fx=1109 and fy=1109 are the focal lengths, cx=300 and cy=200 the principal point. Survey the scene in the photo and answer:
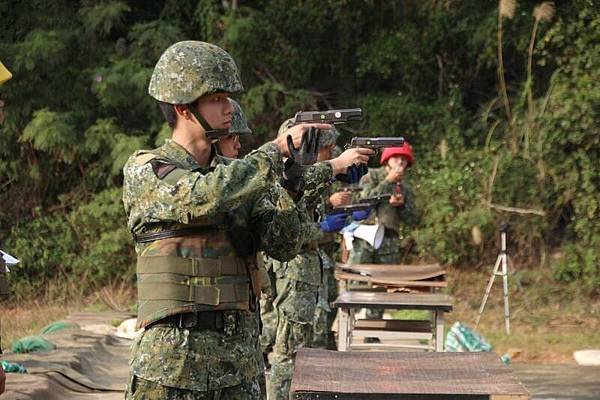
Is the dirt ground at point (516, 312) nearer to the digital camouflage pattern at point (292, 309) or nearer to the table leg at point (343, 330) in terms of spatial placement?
the table leg at point (343, 330)

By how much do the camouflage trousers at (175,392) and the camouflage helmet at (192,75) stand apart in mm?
970

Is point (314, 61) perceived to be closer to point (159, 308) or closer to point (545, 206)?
point (545, 206)

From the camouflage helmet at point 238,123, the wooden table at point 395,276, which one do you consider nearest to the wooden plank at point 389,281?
the wooden table at point 395,276

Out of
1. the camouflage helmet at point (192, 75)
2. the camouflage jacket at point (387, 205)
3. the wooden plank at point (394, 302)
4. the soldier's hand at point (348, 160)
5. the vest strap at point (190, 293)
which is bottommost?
the wooden plank at point (394, 302)

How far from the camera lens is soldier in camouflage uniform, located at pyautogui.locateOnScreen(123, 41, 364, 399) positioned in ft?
12.1

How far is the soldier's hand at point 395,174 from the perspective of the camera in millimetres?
10188

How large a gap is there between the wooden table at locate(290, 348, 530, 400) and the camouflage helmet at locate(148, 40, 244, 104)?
45.9 inches

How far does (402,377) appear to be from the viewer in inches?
179

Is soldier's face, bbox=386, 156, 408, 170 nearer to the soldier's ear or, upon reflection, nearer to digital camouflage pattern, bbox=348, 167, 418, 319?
digital camouflage pattern, bbox=348, 167, 418, 319

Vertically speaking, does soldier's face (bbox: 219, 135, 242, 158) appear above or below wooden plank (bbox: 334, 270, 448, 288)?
above

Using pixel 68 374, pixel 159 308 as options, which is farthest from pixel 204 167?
pixel 68 374

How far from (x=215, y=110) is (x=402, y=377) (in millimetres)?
1429

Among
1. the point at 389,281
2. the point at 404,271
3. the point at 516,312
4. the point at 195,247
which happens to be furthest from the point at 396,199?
the point at 195,247

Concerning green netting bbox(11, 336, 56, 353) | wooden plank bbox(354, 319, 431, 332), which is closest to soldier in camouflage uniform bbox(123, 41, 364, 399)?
wooden plank bbox(354, 319, 431, 332)
